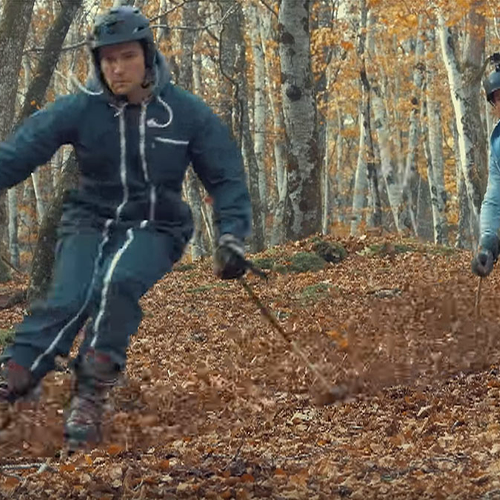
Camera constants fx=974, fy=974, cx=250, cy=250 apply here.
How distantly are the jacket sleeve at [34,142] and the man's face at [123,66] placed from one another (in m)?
0.25

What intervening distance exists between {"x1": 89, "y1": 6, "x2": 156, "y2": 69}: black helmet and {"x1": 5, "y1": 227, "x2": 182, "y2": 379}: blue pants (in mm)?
918

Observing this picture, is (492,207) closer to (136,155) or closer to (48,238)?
(136,155)

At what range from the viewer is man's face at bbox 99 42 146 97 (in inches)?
184

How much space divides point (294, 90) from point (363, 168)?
51.2 feet

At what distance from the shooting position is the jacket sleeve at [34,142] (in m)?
4.73

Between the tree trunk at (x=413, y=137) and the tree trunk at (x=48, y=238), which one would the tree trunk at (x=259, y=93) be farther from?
the tree trunk at (x=48, y=238)

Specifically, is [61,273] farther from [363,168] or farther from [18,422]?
[363,168]

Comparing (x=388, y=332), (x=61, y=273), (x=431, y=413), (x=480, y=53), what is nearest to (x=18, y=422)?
(x=61, y=273)

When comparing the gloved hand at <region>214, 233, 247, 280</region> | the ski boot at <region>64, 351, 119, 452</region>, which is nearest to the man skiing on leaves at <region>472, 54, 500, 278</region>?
the gloved hand at <region>214, 233, 247, 280</region>

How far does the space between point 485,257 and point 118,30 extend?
10.5 ft

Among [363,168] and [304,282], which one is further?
[363,168]

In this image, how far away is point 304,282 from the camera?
533 inches

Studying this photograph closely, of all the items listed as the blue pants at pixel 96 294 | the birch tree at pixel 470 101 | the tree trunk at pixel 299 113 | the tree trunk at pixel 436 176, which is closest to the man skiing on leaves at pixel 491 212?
the blue pants at pixel 96 294

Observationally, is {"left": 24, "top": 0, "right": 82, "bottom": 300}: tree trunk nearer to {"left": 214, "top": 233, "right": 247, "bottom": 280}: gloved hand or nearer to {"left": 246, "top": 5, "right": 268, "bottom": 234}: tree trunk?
{"left": 214, "top": 233, "right": 247, "bottom": 280}: gloved hand
